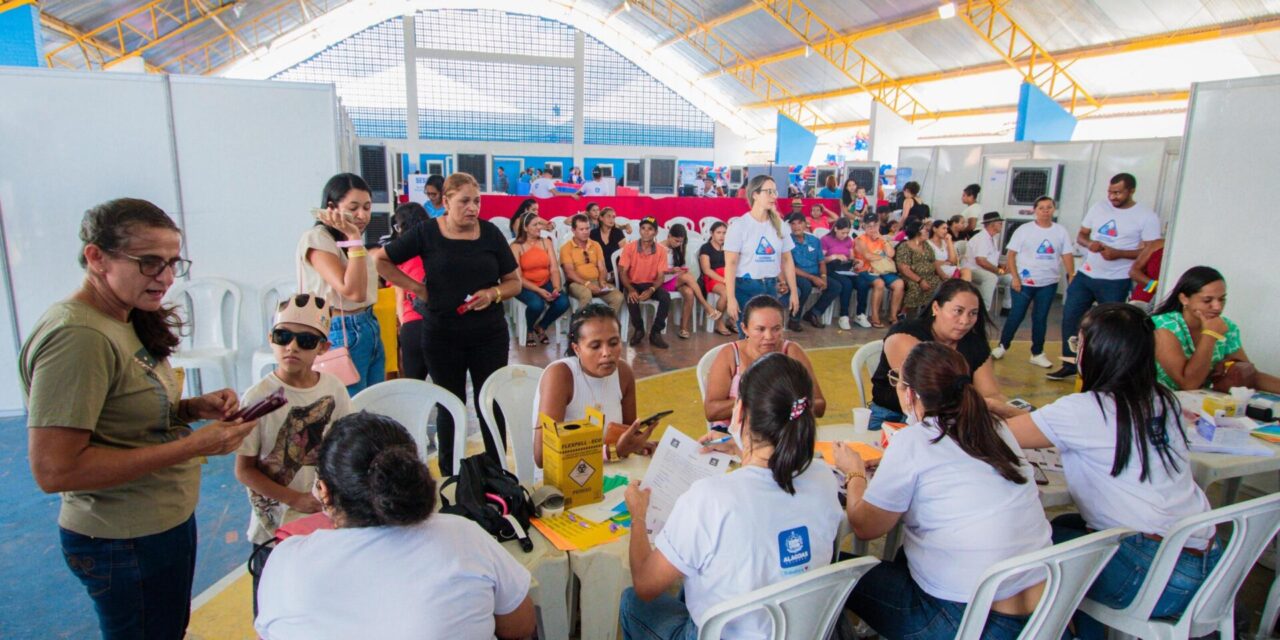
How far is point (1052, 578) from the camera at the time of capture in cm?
172

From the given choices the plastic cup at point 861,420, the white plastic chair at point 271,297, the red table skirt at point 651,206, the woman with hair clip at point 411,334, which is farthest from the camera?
the red table skirt at point 651,206

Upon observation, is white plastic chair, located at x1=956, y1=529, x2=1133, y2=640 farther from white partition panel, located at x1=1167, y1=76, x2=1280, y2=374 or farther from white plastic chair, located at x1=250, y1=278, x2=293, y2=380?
white plastic chair, located at x1=250, y1=278, x2=293, y2=380

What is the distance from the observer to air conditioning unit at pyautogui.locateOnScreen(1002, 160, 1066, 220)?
8.85 meters

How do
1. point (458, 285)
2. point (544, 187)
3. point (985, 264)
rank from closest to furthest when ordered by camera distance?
point (458, 285) < point (985, 264) < point (544, 187)

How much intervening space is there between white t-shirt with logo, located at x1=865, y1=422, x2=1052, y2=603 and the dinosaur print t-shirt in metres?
1.72

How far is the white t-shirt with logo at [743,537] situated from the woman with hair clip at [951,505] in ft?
1.20

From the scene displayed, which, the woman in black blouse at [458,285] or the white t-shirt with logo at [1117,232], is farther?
the white t-shirt with logo at [1117,232]

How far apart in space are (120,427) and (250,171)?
367 centimetres

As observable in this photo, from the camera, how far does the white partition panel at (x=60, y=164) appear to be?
4281mm

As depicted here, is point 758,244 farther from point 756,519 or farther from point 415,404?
point 756,519

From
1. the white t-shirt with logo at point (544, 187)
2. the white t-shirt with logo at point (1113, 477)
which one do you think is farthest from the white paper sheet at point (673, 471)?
the white t-shirt with logo at point (544, 187)

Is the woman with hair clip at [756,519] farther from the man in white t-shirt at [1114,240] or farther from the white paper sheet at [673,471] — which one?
the man in white t-shirt at [1114,240]

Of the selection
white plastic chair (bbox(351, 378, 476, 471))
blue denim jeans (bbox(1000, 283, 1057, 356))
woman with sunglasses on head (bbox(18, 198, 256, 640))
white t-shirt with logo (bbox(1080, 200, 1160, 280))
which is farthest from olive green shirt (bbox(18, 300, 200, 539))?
blue denim jeans (bbox(1000, 283, 1057, 356))

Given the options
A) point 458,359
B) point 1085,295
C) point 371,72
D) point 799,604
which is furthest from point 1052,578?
point 371,72
